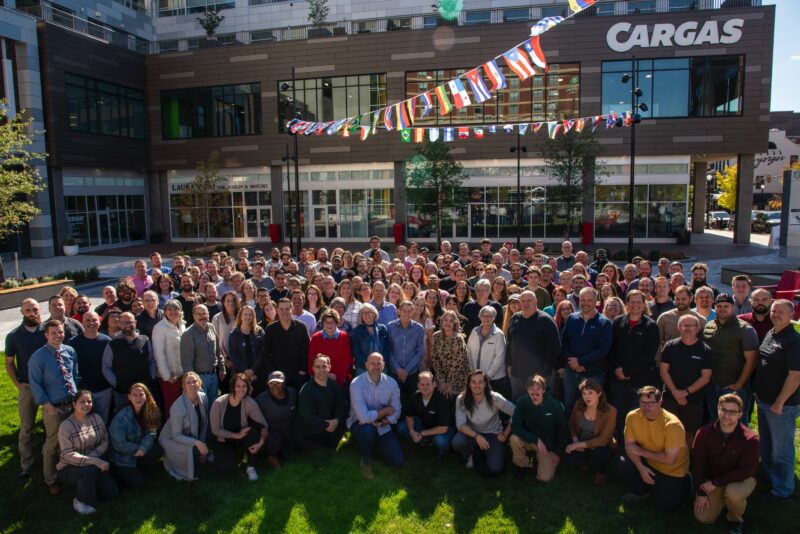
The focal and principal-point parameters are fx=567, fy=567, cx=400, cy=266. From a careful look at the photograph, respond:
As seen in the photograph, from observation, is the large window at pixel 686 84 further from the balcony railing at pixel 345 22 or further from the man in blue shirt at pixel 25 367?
the man in blue shirt at pixel 25 367

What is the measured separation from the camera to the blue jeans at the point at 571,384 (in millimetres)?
6527

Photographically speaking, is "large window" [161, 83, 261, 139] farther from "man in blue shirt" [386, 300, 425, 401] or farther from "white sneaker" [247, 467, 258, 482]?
"white sneaker" [247, 467, 258, 482]

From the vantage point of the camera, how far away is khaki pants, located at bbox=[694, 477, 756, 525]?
5039 mm

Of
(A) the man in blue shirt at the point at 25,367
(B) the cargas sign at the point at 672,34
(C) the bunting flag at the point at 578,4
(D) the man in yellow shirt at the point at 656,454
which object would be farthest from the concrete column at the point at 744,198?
(A) the man in blue shirt at the point at 25,367

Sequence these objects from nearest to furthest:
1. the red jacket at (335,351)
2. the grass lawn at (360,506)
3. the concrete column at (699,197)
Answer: the grass lawn at (360,506)
the red jacket at (335,351)
the concrete column at (699,197)

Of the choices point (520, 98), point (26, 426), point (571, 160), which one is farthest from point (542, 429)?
point (520, 98)

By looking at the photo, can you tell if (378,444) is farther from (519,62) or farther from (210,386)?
(519,62)

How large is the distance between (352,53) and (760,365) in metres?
29.7

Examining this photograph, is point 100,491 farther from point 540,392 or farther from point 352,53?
point 352,53

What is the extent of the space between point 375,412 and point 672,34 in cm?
2882

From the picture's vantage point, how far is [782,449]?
18.1ft

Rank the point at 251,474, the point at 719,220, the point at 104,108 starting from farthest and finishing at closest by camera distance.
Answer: the point at 719,220 → the point at 104,108 → the point at 251,474

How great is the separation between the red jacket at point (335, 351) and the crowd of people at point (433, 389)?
18 millimetres

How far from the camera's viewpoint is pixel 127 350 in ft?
21.2
